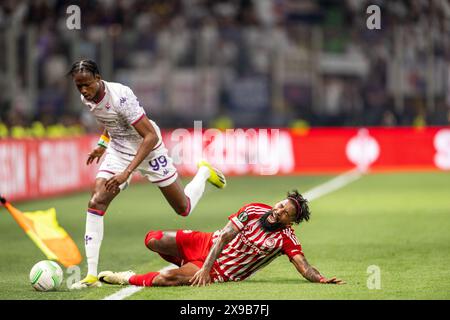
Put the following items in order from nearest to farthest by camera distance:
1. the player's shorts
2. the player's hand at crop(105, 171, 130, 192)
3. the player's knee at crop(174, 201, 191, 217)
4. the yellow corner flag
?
1. the player's hand at crop(105, 171, 130, 192)
2. the player's shorts
3. the player's knee at crop(174, 201, 191, 217)
4. the yellow corner flag

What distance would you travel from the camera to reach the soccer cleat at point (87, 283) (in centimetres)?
981

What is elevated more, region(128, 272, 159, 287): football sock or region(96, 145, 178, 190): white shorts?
region(96, 145, 178, 190): white shorts

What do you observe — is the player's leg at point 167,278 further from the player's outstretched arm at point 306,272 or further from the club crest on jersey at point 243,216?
the player's outstretched arm at point 306,272

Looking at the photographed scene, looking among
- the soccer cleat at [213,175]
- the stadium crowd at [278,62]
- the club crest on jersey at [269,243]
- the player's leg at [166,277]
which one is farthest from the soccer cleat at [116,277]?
the stadium crowd at [278,62]

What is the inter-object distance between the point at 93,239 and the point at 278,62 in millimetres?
19408

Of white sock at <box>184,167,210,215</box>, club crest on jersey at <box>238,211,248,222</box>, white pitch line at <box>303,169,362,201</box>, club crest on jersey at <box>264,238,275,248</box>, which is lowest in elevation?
white pitch line at <box>303,169,362,201</box>

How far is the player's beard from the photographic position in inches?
383

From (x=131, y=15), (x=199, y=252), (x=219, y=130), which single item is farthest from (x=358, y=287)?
(x=131, y=15)

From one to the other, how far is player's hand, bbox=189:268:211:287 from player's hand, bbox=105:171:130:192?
3.41ft

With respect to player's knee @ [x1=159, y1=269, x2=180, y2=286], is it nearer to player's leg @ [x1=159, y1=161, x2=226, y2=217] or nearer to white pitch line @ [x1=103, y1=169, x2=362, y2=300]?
player's leg @ [x1=159, y1=161, x2=226, y2=217]

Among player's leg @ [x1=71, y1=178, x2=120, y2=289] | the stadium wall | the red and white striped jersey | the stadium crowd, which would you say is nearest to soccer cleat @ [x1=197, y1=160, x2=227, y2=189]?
player's leg @ [x1=71, y1=178, x2=120, y2=289]

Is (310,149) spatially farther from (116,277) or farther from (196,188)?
(116,277)

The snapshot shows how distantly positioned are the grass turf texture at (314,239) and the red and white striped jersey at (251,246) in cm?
18

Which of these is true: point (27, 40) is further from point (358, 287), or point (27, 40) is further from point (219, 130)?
point (358, 287)
